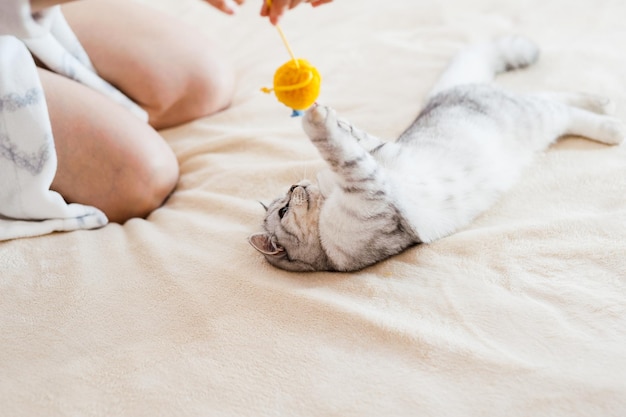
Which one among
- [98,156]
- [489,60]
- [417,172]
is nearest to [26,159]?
[98,156]

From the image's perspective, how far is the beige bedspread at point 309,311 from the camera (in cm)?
85

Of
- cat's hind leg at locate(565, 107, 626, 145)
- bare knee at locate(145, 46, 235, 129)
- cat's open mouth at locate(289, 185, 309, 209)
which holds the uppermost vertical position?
bare knee at locate(145, 46, 235, 129)

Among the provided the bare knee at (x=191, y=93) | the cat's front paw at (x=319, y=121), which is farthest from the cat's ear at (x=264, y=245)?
the bare knee at (x=191, y=93)

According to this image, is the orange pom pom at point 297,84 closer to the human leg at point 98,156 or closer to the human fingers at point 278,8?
the human fingers at point 278,8

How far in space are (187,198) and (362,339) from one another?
0.64m

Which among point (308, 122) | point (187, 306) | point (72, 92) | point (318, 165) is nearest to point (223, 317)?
point (187, 306)

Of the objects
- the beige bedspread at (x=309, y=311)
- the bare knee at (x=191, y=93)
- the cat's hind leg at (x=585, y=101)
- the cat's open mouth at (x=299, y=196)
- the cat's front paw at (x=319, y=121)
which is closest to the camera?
the beige bedspread at (x=309, y=311)

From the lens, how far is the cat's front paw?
1028 millimetres

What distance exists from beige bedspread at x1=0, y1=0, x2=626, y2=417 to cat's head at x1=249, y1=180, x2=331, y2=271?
0.04m

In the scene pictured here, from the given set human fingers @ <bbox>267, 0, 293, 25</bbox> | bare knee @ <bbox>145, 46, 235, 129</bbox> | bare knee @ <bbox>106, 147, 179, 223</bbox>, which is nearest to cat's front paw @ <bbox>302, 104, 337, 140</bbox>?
human fingers @ <bbox>267, 0, 293, 25</bbox>

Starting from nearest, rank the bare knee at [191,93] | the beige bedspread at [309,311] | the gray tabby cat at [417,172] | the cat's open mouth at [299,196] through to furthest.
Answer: the beige bedspread at [309,311] < the gray tabby cat at [417,172] < the cat's open mouth at [299,196] < the bare knee at [191,93]

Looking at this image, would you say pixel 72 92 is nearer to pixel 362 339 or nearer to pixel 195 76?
pixel 195 76

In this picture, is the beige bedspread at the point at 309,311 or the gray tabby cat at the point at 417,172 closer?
the beige bedspread at the point at 309,311

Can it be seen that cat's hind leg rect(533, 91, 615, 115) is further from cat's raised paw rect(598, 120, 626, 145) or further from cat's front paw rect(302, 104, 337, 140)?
cat's front paw rect(302, 104, 337, 140)
